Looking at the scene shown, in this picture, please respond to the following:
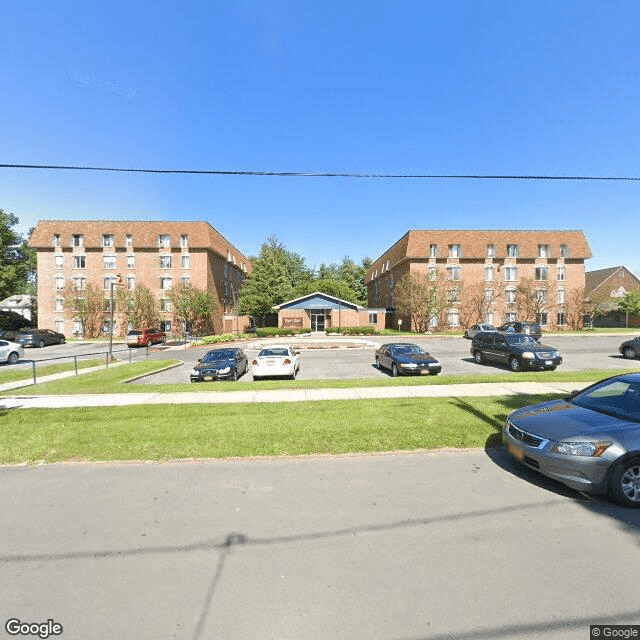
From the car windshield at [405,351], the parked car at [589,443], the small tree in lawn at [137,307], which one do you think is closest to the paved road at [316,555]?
the parked car at [589,443]

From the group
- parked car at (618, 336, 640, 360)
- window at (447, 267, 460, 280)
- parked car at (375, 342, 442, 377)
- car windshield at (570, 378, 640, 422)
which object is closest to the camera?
car windshield at (570, 378, 640, 422)

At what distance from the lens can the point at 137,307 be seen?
4091 cm

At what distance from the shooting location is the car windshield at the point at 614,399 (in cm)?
488

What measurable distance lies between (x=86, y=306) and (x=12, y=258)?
24.4m

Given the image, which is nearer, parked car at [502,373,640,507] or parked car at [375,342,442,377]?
parked car at [502,373,640,507]

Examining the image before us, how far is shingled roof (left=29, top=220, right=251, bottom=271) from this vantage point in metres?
42.7

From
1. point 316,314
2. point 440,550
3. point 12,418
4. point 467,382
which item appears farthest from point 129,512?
point 316,314

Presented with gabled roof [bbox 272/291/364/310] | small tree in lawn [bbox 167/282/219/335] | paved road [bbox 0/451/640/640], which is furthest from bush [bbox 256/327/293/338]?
paved road [bbox 0/451/640/640]

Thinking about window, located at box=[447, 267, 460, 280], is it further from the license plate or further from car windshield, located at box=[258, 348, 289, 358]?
the license plate

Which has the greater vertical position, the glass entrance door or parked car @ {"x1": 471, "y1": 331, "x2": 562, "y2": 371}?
the glass entrance door

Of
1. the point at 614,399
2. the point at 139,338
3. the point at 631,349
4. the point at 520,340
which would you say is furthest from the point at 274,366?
the point at 139,338

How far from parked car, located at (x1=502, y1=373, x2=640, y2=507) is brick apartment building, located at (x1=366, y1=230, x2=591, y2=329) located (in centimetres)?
4138

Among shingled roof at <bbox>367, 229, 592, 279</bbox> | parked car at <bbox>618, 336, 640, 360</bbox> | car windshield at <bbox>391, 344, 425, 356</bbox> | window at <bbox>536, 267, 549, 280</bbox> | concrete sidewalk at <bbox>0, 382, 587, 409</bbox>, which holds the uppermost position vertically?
shingled roof at <bbox>367, 229, 592, 279</bbox>

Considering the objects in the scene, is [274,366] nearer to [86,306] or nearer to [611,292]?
[86,306]
